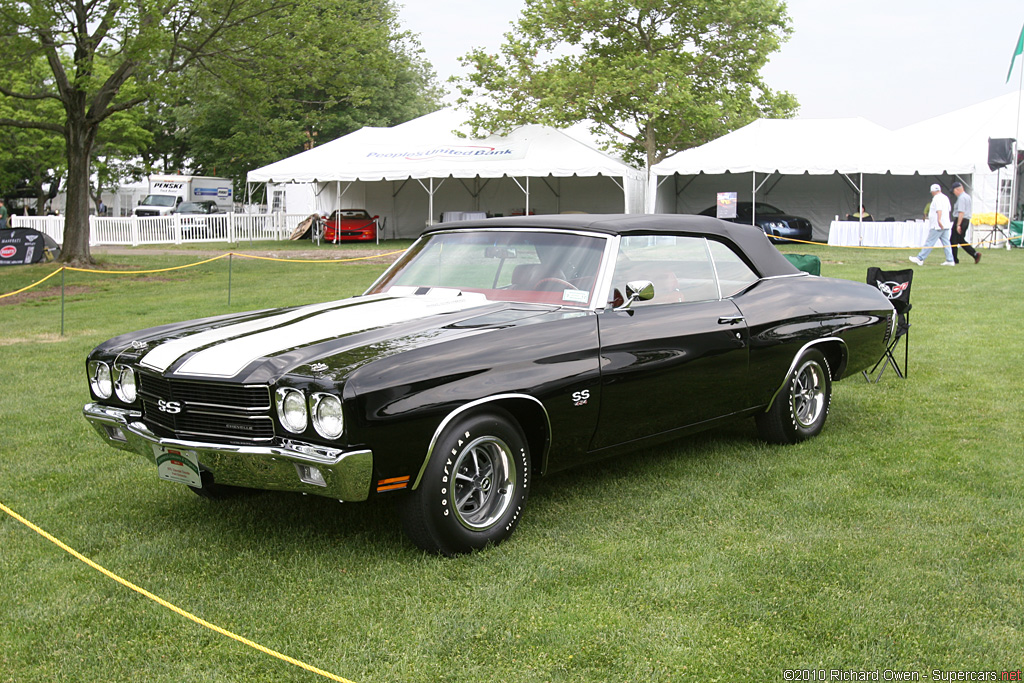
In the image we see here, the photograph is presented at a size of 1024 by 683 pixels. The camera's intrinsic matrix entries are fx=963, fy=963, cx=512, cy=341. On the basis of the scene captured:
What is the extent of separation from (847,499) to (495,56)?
3243 centimetres

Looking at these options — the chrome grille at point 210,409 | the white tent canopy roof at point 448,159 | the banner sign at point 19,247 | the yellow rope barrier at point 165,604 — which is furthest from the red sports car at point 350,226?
the chrome grille at point 210,409

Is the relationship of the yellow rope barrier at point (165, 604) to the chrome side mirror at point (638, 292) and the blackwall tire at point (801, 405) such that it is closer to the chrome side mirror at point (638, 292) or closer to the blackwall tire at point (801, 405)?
the chrome side mirror at point (638, 292)

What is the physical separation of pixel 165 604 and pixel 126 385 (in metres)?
1.30

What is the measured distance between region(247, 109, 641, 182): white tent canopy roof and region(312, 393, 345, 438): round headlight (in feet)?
88.0

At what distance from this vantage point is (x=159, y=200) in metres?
50.0

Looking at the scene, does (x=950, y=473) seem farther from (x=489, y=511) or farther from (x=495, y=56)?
(x=495, y=56)

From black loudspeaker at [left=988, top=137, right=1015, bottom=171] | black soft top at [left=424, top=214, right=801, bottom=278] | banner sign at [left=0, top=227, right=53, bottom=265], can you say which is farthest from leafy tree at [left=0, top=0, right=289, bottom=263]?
black loudspeaker at [left=988, top=137, right=1015, bottom=171]

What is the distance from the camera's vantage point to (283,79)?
22.5m

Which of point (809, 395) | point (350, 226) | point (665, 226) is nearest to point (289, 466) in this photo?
point (665, 226)

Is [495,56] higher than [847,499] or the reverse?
higher

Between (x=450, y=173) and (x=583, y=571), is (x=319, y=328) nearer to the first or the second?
(x=583, y=571)

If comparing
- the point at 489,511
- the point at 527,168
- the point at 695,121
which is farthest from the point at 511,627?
the point at 695,121

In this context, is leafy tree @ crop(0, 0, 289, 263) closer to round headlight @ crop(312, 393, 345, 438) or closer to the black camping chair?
the black camping chair

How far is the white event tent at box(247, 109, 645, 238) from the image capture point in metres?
30.9
